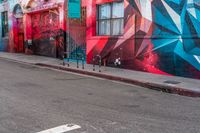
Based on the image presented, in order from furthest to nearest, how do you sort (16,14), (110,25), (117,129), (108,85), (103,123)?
(16,14) → (110,25) → (108,85) → (103,123) → (117,129)

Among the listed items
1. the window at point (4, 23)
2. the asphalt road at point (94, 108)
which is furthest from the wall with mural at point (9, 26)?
the asphalt road at point (94, 108)

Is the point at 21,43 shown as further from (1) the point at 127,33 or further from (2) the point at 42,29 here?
(1) the point at 127,33

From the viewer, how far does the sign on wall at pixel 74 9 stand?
744 inches

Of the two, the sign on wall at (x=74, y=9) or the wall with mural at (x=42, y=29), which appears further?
the wall with mural at (x=42, y=29)

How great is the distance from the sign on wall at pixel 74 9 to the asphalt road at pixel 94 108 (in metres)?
7.36

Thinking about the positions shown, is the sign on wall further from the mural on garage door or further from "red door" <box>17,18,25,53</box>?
"red door" <box>17,18,25,53</box>

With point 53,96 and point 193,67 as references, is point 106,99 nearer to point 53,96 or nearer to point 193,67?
point 53,96

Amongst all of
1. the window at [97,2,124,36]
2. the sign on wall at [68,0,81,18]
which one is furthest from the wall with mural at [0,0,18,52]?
the window at [97,2,124,36]

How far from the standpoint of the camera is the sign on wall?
744 inches

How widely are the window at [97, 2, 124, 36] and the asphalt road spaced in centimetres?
528

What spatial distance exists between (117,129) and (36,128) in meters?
1.60

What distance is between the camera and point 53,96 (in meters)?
9.83

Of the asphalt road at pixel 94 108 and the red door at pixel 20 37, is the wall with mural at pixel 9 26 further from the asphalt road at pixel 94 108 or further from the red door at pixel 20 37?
the asphalt road at pixel 94 108

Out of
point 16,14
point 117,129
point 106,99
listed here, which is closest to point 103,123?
point 117,129
